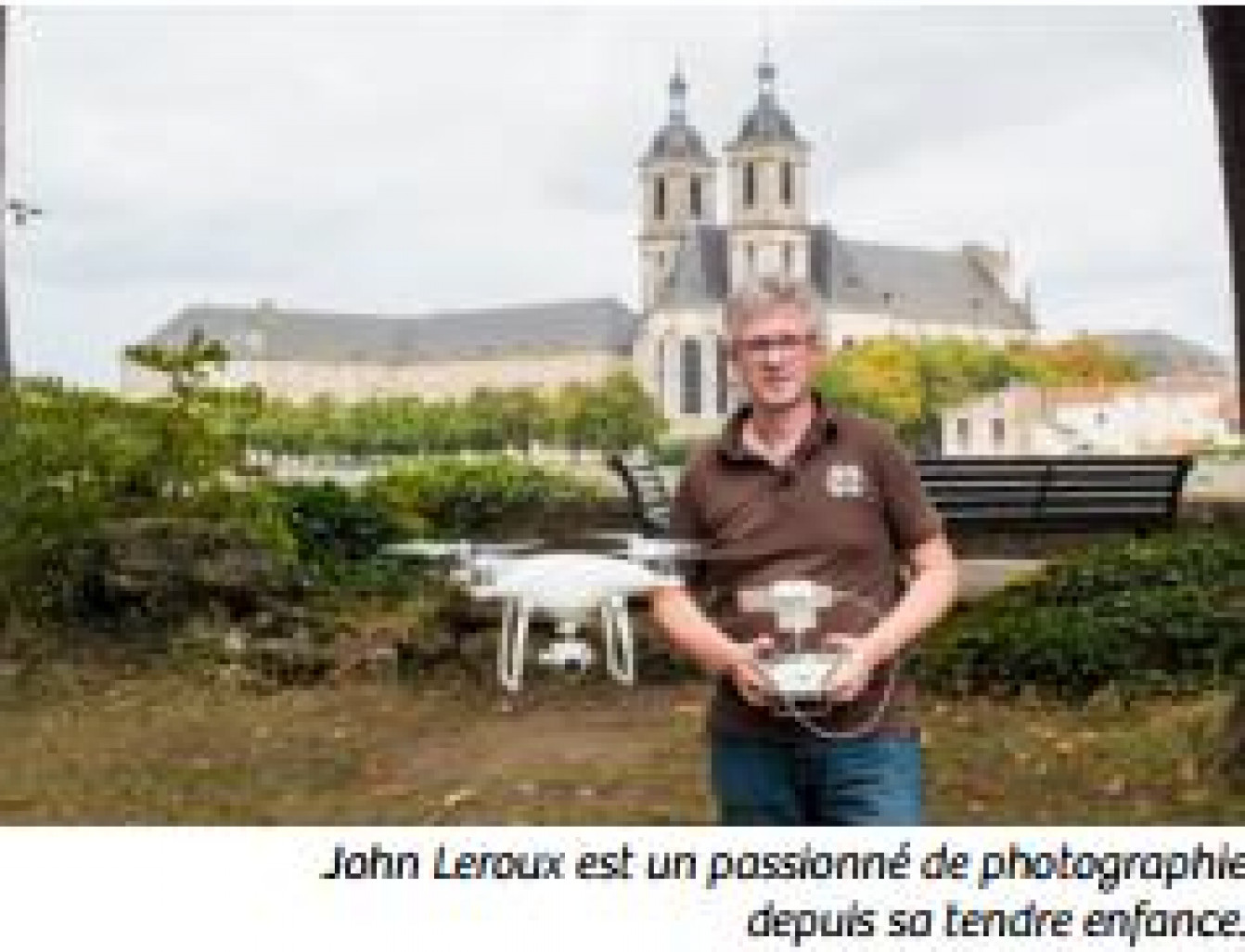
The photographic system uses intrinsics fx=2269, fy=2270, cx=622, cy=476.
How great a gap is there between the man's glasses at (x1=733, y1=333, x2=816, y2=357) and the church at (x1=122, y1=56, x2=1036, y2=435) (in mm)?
54866

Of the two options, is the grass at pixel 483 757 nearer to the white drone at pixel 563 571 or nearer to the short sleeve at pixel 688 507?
the white drone at pixel 563 571

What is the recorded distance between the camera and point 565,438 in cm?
4281

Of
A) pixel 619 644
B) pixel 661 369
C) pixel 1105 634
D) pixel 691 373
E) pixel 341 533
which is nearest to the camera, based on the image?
pixel 1105 634

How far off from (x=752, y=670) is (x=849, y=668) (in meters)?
0.13

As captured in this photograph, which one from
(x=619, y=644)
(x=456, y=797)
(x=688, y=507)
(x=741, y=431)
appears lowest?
(x=456, y=797)

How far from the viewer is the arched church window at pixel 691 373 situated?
75312 millimetres

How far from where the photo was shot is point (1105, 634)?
7801mm

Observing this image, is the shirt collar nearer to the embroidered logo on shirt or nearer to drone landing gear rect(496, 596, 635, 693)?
the embroidered logo on shirt

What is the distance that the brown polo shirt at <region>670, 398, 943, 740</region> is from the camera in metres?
3.08

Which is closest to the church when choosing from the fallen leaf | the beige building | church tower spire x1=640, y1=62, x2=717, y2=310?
church tower spire x1=640, y1=62, x2=717, y2=310

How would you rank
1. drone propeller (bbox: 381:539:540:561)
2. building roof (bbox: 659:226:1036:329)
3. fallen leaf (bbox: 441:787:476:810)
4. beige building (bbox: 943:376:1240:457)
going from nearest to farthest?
drone propeller (bbox: 381:539:540:561) < fallen leaf (bbox: 441:787:476:810) < beige building (bbox: 943:376:1240:457) < building roof (bbox: 659:226:1036:329)

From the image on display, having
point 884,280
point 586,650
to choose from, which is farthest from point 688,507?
point 884,280

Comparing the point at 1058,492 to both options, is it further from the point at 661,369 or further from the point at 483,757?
the point at 661,369

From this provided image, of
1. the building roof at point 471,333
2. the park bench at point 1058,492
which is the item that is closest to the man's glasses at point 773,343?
the park bench at point 1058,492
